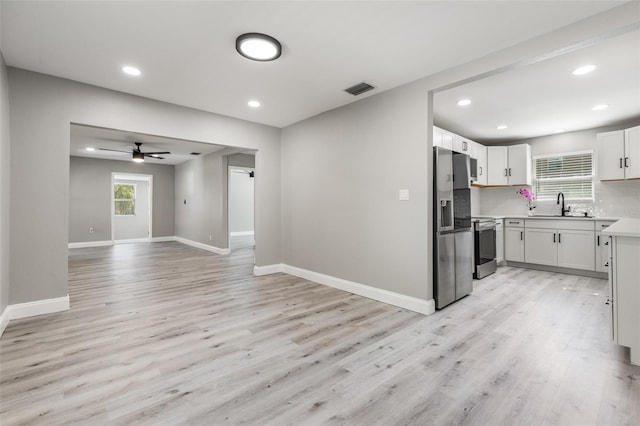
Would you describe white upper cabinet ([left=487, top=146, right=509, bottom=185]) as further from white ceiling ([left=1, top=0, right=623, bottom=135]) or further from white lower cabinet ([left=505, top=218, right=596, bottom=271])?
white ceiling ([left=1, top=0, right=623, bottom=135])

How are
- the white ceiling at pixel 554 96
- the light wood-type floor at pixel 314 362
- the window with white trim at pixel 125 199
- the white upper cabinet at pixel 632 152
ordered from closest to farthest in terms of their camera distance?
1. the light wood-type floor at pixel 314 362
2. the white ceiling at pixel 554 96
3. the white upper cabinet at pixel 632 152
4. the window with white trim at pixel 125 199

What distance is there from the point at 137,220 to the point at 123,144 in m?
4.94

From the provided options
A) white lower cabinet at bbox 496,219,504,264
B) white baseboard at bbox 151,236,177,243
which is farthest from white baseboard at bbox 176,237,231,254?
white lower cabinet at bbox 496,219,504,264

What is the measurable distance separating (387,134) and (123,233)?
1071 cm

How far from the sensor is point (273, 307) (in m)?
3.32

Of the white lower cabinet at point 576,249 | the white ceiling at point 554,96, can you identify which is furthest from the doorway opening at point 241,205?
the white lower cabinet at point 576,249

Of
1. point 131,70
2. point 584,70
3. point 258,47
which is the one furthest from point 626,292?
point 131,70

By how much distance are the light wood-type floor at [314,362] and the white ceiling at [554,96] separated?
255 cm

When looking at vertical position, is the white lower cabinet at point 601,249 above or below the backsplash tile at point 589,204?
below

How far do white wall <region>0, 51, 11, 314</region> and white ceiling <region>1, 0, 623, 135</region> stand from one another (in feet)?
1.14

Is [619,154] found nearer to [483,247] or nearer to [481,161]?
[481,161]

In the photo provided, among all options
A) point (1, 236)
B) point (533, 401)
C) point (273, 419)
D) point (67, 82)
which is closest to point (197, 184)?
point (67, 82)

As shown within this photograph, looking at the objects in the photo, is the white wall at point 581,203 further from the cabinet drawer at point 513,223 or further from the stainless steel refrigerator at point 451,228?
the stainless steel refrigerator at point 451,228

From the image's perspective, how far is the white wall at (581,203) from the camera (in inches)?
185
